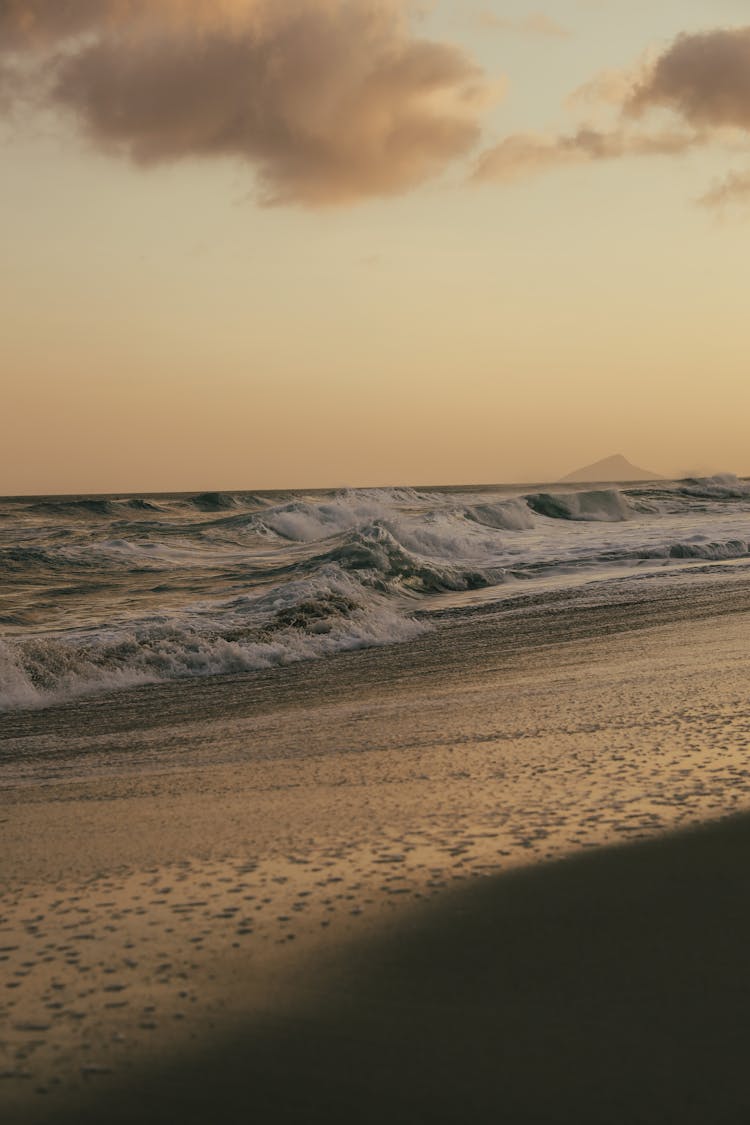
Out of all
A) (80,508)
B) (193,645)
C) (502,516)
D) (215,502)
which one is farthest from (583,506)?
(193,645)

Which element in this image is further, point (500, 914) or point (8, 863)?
point (8, 863)

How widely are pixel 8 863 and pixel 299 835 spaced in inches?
39.8

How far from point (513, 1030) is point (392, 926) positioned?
1.97 feet

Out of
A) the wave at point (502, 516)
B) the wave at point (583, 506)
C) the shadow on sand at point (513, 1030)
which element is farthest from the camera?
the wave at point (583, 506)

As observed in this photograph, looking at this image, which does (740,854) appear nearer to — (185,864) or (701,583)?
(185,864)

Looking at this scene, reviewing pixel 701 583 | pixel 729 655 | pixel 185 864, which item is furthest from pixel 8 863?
pixel 701 583

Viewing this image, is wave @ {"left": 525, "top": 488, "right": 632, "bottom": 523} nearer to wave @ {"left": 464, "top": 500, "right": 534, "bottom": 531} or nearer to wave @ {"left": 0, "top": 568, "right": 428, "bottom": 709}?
wave @ {"left": 464, "top": 500, "right": 534, "bottom": 531}

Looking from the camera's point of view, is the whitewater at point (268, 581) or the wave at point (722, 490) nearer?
the whitewater at point (268, 581)

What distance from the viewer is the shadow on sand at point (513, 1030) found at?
6.49 feet

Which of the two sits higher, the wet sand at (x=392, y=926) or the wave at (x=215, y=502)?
the wave at (x=215, y=502)

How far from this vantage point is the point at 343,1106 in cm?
199

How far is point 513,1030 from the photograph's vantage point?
7.27 ft

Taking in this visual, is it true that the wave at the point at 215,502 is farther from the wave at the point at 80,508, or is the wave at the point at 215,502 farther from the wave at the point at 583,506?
the wave at the point at 583,506

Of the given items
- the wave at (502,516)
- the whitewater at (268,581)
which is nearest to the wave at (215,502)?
the whitewater at (268,581)
